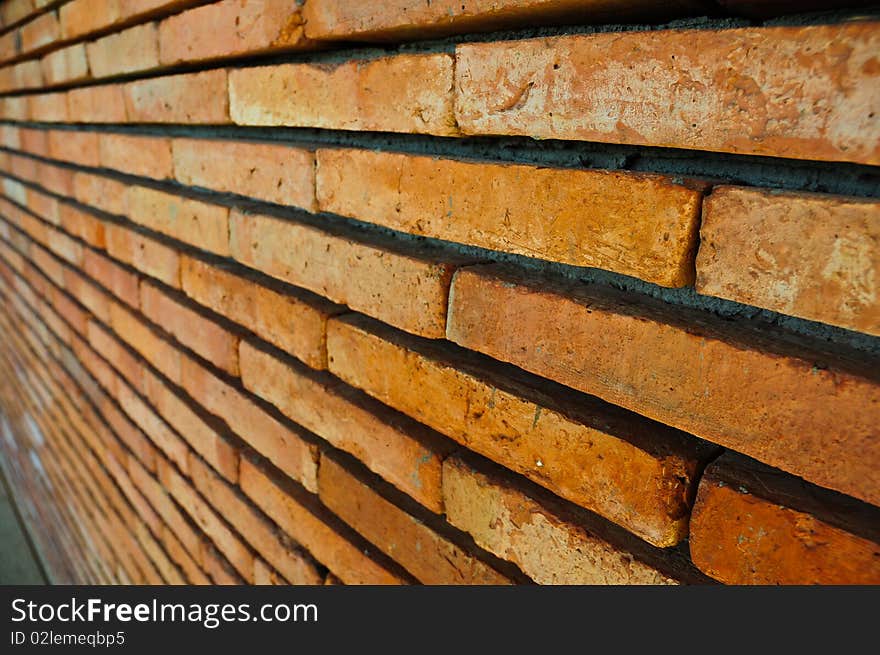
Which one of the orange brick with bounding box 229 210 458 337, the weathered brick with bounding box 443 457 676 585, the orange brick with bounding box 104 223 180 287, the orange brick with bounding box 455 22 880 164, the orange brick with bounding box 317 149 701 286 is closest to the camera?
the orange brick with bounding box 455 22 880 164

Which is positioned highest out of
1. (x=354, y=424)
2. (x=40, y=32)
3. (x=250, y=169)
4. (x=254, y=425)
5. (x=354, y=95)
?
(x=40, y=32)

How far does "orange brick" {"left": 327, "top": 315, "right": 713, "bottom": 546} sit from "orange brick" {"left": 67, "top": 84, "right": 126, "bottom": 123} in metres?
1.23

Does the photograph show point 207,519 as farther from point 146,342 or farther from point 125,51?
point 125,51

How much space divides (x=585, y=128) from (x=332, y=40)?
0.53 metres

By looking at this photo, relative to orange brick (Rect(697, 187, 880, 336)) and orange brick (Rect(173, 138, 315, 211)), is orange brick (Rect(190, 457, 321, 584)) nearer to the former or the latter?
orange brick (Rect(173, 138, 315, 211))

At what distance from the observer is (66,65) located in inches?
81.0

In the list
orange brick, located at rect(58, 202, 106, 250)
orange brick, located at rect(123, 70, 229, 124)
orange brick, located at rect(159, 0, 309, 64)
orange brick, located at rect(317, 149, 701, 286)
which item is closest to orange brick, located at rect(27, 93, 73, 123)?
orange brick, located at rect(58, 202, 106, 250)

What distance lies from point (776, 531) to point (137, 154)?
5.82ft

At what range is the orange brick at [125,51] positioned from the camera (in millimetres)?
1503

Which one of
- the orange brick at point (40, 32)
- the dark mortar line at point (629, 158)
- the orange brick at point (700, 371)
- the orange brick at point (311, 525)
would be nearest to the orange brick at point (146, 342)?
the orange brick at point (311, 525)

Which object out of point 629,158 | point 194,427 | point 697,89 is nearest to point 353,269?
point 629,158

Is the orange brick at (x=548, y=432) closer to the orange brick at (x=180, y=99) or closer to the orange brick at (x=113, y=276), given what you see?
the orange brick at (x=180, y=99)

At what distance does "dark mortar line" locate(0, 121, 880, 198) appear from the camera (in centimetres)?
59

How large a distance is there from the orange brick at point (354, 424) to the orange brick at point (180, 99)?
524 millimetres
